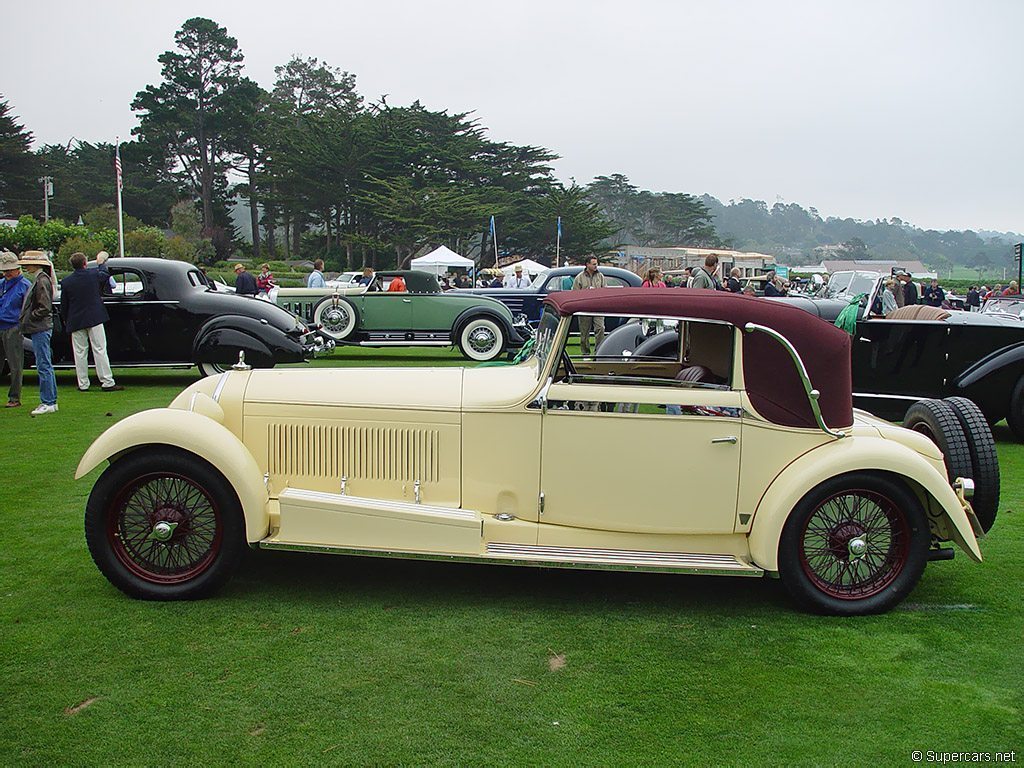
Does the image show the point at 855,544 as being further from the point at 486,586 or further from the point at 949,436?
the point at 486,586

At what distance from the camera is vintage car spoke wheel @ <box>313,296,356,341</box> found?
653 inches

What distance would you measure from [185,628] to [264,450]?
3.16ft

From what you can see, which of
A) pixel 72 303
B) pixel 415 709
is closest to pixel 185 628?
pixel 415 709

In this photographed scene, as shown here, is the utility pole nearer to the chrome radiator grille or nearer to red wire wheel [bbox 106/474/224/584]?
red wire wheel [bbox 106/474/224/584]

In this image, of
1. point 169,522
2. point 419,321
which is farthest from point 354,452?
point 419,321

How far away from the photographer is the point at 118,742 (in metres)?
3.17

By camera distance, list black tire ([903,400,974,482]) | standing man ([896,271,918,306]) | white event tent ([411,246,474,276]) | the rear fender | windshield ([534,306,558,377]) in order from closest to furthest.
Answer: windshield ([534,306,558,377]) < black tire ([903,400,974,482]) < the rear fender < standing man ([896,271,918,306]) < white event tent ([411,246,474,276])

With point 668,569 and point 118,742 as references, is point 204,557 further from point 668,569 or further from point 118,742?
point 668,569

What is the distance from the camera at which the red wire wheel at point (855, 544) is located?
447 cm

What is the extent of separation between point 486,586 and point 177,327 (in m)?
8.66

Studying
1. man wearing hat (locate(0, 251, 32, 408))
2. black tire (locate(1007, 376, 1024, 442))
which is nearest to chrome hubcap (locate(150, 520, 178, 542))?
man wearing hat (locate(0, 251, 32, 408))

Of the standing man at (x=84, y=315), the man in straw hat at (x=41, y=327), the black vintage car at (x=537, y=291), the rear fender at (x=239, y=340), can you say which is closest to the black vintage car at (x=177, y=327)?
the rear fender at (x=239, y=340)

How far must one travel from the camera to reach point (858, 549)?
14.6 feet

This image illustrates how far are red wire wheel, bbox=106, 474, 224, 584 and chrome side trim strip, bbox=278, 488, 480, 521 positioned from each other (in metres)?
0.44
